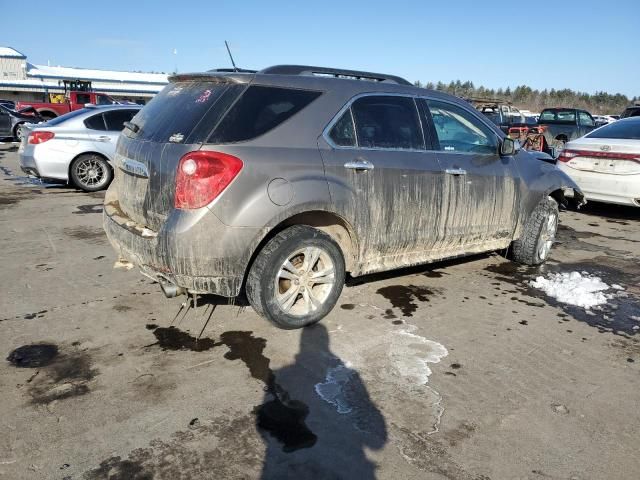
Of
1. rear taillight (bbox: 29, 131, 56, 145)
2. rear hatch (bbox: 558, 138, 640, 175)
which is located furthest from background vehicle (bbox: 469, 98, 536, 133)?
rear taillight (bbox: 29, 131, 56, 145)

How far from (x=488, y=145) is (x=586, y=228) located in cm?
377

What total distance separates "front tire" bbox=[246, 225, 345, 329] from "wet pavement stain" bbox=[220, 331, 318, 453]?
11.9 inches

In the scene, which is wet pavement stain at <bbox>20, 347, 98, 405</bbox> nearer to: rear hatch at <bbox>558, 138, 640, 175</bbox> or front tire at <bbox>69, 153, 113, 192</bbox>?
front tire at <bbox>69, 153, 113, 192</bbox>

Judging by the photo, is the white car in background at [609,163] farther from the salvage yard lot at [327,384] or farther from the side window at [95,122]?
the side window at [95,122]

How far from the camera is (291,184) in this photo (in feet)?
11.7

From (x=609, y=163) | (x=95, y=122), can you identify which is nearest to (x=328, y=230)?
(x=609, y=163)

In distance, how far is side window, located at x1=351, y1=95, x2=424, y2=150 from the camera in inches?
159

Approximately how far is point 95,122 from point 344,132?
278 inches

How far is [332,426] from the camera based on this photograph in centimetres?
272

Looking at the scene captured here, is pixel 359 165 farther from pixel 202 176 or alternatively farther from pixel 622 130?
pixel 622 130

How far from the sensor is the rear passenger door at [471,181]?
4574mm

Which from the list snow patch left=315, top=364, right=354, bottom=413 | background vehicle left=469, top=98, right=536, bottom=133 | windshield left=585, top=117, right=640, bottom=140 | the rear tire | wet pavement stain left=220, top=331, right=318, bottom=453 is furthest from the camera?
background vehicle left=469, top=98, right=536, bottom=133

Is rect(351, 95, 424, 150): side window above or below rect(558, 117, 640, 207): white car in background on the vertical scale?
above

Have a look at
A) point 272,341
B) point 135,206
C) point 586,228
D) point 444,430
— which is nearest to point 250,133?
point 135,206
